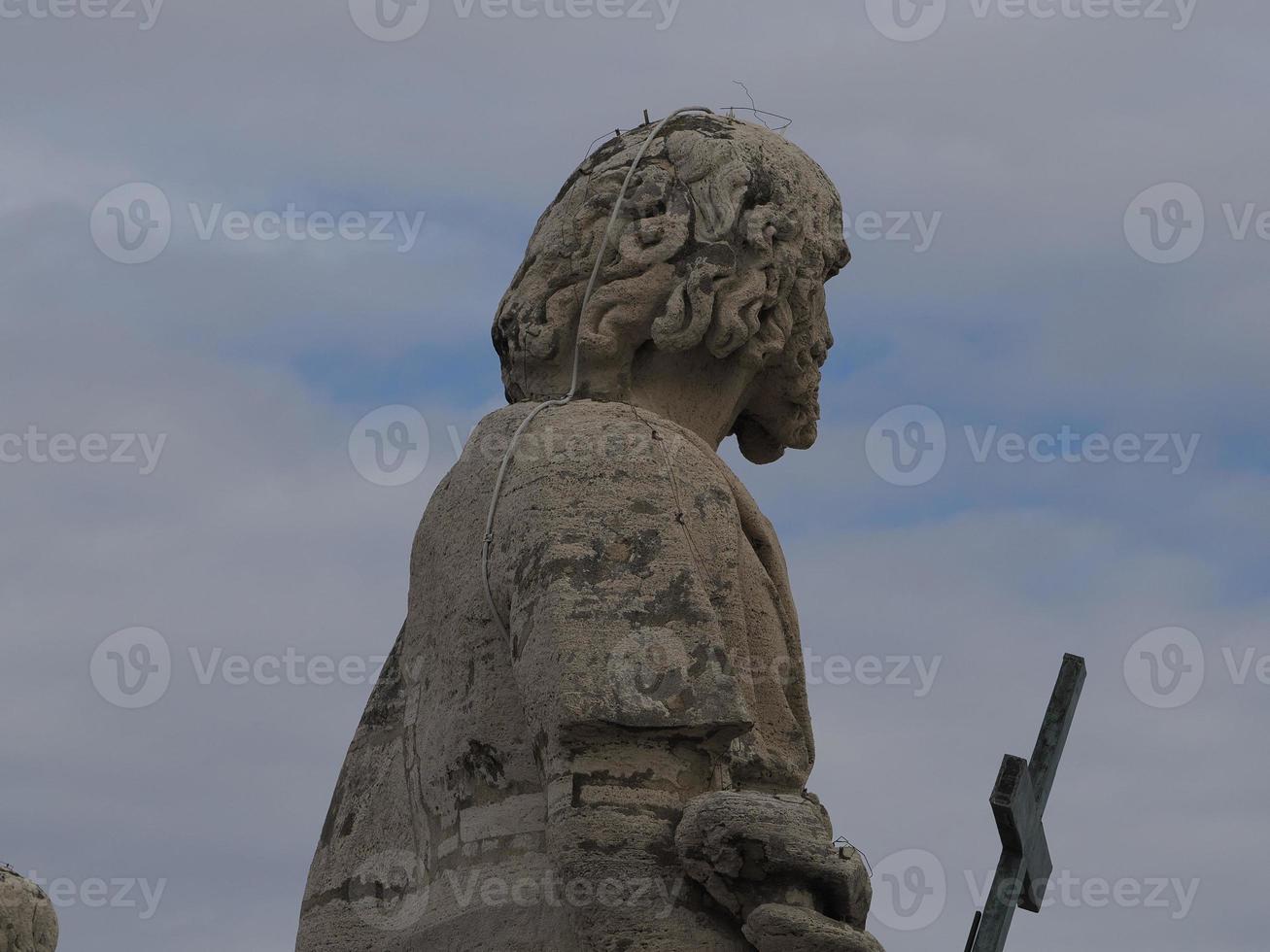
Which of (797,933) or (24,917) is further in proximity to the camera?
(24,917)

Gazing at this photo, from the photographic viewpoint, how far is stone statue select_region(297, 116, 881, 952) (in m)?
8.16

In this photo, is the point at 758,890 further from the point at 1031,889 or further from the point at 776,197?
the point at 776,197

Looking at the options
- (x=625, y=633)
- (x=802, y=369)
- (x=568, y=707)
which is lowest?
(x=568, y=707)

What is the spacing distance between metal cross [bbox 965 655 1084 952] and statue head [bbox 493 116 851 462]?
150cm

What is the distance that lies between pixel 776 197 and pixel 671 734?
2.25 meters

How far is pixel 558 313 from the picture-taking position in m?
9.43

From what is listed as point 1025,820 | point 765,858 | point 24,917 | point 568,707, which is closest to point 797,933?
point 765,858

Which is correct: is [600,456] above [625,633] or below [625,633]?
above

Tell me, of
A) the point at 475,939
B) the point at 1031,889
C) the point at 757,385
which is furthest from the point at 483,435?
the point at 1031,889

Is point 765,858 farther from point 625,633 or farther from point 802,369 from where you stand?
point 802,369

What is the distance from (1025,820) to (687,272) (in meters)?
2.36

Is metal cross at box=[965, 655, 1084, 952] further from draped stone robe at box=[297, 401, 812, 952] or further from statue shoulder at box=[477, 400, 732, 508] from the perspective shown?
statue shoulder at box=[477, 400, 732, 508]

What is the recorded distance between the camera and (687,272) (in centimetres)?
923

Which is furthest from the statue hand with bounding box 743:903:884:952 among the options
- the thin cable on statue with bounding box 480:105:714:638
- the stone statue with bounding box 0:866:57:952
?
the stone statue with bounding box 0:866:57:952
